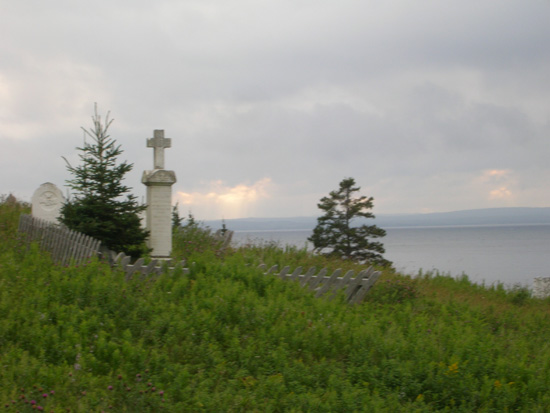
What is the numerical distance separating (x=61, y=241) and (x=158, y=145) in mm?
3367

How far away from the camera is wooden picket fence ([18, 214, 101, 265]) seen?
1021cm

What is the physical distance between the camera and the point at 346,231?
1073 inches

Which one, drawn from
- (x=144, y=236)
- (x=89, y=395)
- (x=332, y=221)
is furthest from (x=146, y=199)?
(x=332, y=221)

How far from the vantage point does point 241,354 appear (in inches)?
253

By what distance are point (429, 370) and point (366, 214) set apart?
21216 mm

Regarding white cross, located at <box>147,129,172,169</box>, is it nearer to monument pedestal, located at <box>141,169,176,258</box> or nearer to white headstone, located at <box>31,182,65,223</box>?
monument pedestal, located at <box>141,169,176,258</box>

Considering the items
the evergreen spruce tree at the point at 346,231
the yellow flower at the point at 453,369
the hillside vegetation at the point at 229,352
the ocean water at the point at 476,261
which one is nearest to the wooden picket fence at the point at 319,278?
the hillside vegetation at the point at 229,352

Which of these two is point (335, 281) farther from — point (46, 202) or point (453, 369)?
point (46, 202)

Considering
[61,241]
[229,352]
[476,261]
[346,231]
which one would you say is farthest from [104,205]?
[476,261]

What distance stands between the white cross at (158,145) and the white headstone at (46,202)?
3580mm

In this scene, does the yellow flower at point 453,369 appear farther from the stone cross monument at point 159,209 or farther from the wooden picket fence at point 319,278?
the stone cross monument at point 159,209

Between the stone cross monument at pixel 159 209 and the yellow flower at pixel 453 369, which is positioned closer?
the yellow flower at pixel 453 369

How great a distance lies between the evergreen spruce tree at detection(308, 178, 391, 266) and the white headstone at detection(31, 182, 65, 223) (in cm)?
1445

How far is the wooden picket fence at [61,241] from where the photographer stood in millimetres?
10211
